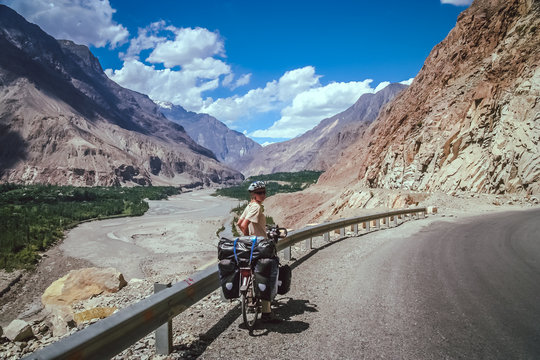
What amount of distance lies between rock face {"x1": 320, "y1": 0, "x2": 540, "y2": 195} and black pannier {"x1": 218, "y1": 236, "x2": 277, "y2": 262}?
92.0 feet

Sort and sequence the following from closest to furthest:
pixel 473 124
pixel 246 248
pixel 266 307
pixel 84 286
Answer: pixel 246 248, pixel 266 307, pixel 84 286, pixel 473 124

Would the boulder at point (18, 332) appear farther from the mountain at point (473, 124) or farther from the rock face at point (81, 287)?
the mountain at point (473, 124)

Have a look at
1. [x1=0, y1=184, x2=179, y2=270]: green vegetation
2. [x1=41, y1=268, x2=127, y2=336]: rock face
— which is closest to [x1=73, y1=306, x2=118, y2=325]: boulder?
[x1=41, y1=268, x2=127, y2=336]: rock face

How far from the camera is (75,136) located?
134250 millimetres

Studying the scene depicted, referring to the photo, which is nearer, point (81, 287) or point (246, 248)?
point (246, 248)

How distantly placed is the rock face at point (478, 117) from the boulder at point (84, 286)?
92.0 feet

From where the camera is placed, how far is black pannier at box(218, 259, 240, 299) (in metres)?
4.48

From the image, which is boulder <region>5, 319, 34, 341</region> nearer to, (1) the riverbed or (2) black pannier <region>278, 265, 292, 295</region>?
(2) black pannier <region>278, 265, 292, 295</region>

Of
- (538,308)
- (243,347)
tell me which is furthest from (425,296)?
(243,347)

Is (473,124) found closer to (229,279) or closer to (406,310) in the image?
(406,310)

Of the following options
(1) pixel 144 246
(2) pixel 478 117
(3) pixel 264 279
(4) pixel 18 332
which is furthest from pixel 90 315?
(1) pixel 144 246

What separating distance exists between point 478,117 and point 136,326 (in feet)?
119

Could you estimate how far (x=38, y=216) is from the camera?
177ft

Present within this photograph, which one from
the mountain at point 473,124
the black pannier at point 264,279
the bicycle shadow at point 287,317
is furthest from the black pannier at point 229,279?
the mountain at point 473,124
